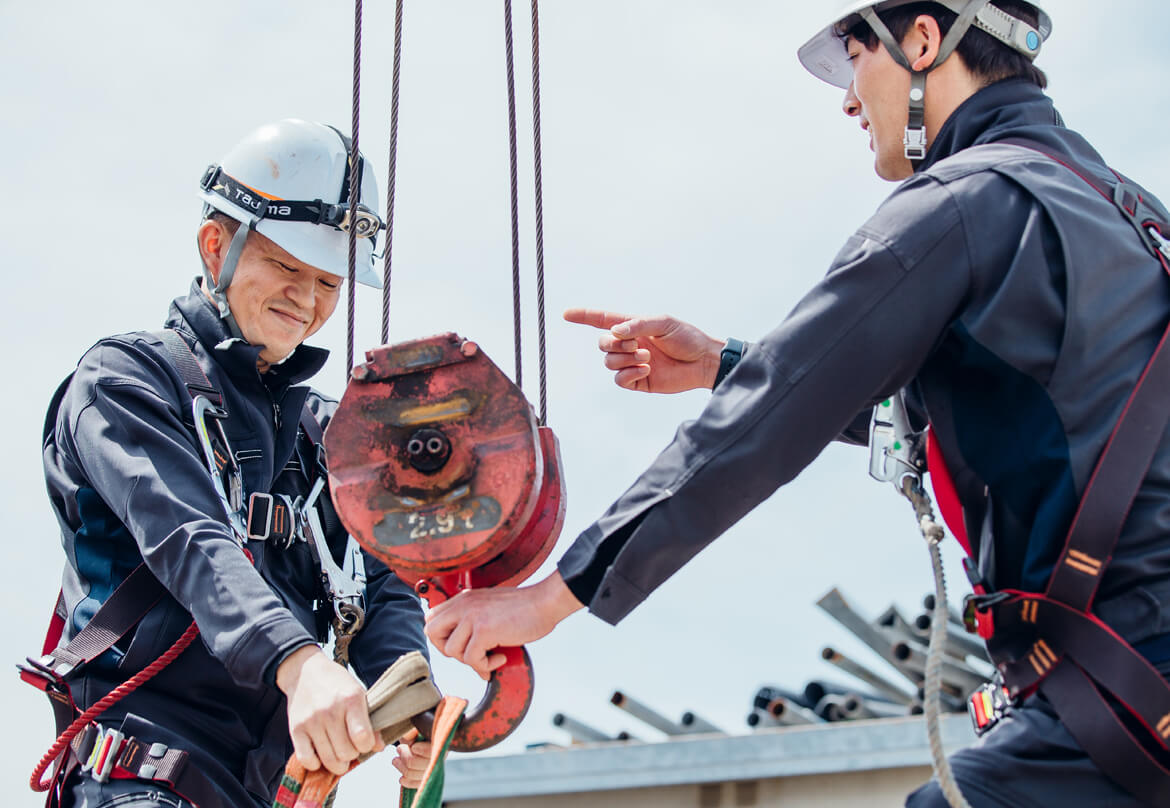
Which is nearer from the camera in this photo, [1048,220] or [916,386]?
[1048,220]

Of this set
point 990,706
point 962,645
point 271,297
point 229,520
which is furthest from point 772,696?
point 990,706

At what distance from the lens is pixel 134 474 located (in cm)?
346

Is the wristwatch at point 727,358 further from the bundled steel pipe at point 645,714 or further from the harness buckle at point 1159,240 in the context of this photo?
the bundled steel pipe at point 645,714

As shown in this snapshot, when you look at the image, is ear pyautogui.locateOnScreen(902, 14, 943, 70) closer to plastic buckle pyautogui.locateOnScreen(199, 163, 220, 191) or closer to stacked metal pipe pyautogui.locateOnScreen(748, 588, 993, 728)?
plastic buckle pyautogui.locateOnScreen(199, 163, 220, 191)

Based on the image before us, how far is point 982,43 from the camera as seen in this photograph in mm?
3145

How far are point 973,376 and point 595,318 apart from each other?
4.90 feet

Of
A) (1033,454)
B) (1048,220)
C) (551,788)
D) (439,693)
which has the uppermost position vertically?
(1048,220)

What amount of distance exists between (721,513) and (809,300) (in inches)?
18.0

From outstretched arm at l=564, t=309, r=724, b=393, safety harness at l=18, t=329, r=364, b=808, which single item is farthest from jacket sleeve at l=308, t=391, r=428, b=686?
outstretched arm at l=564, t=309, r=724, b=393

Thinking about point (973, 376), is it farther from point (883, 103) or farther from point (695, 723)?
point (695, 723)

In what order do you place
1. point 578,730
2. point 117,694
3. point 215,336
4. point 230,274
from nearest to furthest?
point 117,694 → point 215,336 → point 230,274 → point 578,730

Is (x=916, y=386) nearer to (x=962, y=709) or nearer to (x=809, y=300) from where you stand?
(x=809, y=300)

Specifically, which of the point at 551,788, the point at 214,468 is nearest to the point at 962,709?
the point at 551,788

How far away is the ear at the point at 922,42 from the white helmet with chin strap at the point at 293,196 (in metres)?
1.72
